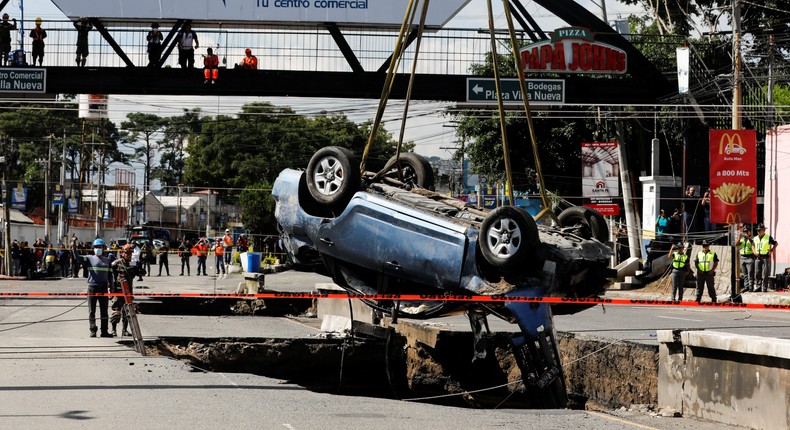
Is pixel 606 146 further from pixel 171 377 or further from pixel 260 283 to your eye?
pixel 171 377

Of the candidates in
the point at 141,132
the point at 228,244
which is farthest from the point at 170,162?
the point at 228,244

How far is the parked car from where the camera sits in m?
9.46

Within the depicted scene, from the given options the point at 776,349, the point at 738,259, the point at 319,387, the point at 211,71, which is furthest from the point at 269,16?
the point at 776,349

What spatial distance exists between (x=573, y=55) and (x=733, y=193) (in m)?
6.05

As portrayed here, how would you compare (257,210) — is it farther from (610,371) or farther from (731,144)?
(610,371)

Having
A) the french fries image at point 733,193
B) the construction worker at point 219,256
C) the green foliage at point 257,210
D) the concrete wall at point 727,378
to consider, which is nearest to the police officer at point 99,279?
the concrete wall at point 727,378

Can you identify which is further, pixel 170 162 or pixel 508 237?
pixel 170 162

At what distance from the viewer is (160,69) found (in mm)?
26422

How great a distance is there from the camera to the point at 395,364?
568 inches

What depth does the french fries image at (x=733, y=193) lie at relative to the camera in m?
27.0

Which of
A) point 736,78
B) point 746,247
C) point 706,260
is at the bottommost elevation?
point 706,260

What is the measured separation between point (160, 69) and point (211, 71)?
4.78 feet

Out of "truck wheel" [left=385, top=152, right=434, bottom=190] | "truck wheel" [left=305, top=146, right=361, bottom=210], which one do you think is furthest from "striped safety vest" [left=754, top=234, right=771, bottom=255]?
"truck wheel" [left=305, top=146, right=361, bottom=210]

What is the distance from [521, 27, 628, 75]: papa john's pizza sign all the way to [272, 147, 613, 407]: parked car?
17550 millimetres
